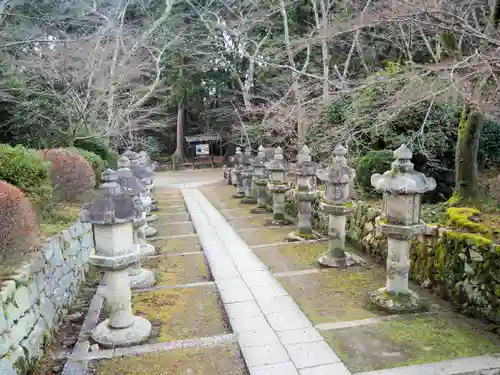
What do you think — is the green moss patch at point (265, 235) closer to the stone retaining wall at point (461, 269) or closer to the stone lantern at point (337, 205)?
the stone lantern at point (337, 205)

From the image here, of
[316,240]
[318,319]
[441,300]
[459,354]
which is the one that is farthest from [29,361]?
[316,240]

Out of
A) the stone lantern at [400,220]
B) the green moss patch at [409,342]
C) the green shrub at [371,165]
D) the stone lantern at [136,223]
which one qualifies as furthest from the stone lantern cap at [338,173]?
the stone lantern at [136,223]

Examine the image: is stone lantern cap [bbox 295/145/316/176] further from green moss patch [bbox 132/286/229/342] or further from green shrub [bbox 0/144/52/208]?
green shrub [bbox 0/144/52/208]

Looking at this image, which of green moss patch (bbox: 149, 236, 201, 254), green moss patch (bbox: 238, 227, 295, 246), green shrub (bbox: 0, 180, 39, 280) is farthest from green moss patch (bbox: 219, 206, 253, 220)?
green shrub (bbox: 0, 180, 39, 280)

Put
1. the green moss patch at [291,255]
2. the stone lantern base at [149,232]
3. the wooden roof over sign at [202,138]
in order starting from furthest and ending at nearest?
the wooden roof over sign at [202,138], the stone lantern base at [149,232], the green moss patch at [291,255]

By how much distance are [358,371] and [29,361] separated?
130 inches

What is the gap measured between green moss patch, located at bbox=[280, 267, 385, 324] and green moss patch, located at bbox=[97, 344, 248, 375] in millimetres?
1263

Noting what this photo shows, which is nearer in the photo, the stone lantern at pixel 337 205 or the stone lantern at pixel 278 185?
the stone lantern at pixel 337 205

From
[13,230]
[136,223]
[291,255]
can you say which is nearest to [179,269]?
[136,223]

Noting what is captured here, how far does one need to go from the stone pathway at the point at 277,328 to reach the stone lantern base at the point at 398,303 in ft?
0.49

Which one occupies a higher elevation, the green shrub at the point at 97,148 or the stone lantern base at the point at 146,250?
the green shrub at the point at 97,148

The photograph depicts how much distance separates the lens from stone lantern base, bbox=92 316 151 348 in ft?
14.8

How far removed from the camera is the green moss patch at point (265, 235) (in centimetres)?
866

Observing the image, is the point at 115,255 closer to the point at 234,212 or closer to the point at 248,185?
the point at 234,212
